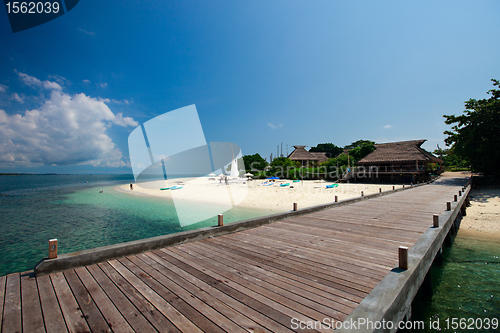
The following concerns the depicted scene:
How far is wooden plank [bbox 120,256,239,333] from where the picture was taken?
232 centimetres

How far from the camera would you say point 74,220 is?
17.2 m

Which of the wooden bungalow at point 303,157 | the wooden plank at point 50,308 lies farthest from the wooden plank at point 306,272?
the wooden bungalow at point 303,157

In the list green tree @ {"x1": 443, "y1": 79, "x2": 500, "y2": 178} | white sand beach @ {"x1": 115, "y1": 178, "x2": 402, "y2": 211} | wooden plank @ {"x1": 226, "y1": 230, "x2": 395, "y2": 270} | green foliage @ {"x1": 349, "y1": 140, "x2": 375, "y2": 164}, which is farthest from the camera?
green foliage @ {"x1": 349, "y1": 140, "x2": 375, "y2": 164}

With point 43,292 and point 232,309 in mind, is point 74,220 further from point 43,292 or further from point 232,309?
point 232,309

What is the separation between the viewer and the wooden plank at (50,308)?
91.7 inches

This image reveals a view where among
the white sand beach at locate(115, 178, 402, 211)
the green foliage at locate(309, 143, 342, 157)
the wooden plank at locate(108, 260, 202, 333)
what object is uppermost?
the green foliage at locate(309, 143, 342, 157)

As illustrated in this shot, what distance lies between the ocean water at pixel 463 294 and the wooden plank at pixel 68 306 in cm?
558

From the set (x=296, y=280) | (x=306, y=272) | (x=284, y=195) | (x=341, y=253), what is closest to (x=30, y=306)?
(x=296, y=280)

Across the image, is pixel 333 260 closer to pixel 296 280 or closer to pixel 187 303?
pixel 296 280

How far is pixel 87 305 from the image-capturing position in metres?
2.70

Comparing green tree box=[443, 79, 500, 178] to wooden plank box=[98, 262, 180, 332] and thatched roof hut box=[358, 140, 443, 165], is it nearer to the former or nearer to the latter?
thatched roof hut box=[358, 140, 443, 165]

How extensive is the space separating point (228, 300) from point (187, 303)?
1.68 ft

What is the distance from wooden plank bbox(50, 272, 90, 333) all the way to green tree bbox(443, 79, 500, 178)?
3490 centimetres

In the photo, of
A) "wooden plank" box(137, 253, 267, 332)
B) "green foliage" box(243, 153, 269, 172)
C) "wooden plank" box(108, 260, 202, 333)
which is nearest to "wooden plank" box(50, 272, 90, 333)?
"wooden plank" box(108, 260, 202, 333)
